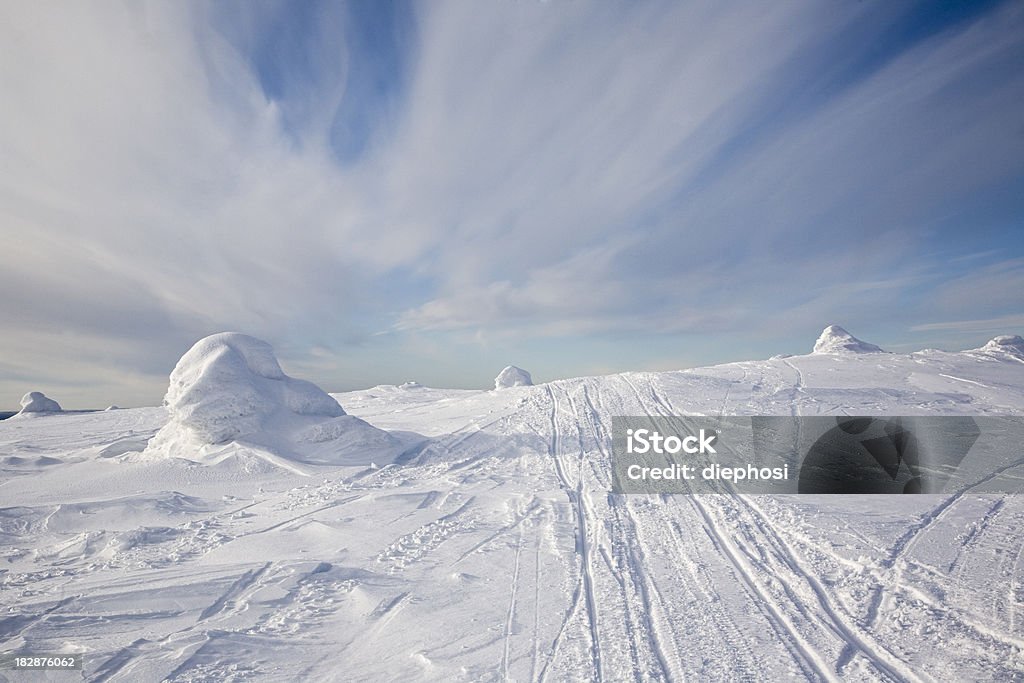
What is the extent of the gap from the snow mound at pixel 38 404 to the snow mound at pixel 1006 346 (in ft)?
208

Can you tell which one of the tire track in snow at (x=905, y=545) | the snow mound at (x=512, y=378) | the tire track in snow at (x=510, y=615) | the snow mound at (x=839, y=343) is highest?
the snow mound at (x=839, y=343)

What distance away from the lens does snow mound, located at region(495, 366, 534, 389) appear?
1791 inches

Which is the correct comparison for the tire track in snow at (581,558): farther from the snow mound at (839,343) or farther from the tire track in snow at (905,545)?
the snow mound at (839,343)

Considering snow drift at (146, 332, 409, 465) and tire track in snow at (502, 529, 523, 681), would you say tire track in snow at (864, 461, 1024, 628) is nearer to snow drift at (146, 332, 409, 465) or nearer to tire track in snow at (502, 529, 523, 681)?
tire track in snow at (502, 529, 523, 681)

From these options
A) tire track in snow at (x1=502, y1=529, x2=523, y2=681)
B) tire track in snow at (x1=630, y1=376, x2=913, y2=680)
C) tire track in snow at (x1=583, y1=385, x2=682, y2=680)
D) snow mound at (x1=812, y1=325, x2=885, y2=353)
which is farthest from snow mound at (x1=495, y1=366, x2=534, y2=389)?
tire track in snow at (x1=502, y1=529, x2=523, y2=681)

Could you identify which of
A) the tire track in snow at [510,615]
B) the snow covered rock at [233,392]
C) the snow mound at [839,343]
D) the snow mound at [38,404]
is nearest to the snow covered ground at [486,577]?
the tire track in snow at [510,615]

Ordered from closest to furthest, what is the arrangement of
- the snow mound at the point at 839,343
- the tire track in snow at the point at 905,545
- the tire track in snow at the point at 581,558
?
the tire track in snow at the point at 581,558
the tire track in snow at the point at 905,545
the snow mound at the point at 839,343

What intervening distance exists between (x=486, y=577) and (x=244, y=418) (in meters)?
10.6

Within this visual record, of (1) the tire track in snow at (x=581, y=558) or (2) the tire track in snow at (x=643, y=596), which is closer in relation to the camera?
(2) the tire track in snow at (x=643, y=596)

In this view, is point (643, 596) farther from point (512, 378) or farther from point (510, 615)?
point (512, 378)

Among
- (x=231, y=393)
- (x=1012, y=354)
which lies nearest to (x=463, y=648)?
(x=231, y=393)

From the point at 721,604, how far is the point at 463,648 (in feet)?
10.3

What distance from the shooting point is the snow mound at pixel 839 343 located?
1101 inches

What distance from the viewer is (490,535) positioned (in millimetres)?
7352
